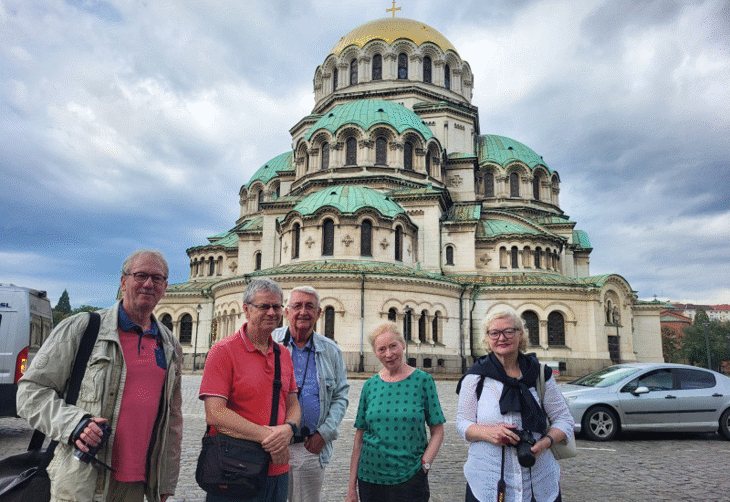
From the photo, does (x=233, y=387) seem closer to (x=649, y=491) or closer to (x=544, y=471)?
(x=544, y=471)

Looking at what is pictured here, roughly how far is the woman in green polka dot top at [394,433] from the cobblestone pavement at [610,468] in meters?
2.33

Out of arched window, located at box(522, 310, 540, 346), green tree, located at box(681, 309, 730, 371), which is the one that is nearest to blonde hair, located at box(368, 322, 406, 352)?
arched window, located at box(522, 310, 540, 346)

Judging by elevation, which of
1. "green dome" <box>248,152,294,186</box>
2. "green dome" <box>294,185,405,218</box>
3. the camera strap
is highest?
"green dome" <box>248,152,294,186</box>

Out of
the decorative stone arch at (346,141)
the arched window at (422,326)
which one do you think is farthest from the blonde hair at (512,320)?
the decorative stone arch at (346,141)

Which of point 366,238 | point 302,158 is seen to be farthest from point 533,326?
point 302,158

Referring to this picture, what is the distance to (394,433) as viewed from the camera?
3.95m

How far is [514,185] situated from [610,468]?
34645 millimetres

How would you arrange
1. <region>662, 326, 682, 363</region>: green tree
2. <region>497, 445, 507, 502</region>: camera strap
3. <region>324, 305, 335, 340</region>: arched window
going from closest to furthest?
<region>497, 445, 507, 502</region>: camera strap
<region>324, 305, 335, 340</region>: arched window
<region>662, 326, 682, 363</region>: green tree

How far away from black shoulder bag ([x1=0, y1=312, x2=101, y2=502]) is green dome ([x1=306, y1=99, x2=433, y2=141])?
30.4 metres

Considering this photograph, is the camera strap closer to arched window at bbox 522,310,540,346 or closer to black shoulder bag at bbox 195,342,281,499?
black shoulder bag at bbox 195,342,281,499

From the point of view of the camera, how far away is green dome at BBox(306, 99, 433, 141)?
108 ft

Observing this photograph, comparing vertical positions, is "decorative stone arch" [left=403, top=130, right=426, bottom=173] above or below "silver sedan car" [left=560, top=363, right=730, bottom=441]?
above

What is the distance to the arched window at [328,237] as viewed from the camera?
28750mm

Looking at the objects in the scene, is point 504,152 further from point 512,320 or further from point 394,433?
point 394,433
